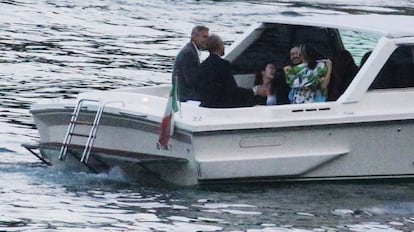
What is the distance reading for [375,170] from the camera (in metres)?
15.3

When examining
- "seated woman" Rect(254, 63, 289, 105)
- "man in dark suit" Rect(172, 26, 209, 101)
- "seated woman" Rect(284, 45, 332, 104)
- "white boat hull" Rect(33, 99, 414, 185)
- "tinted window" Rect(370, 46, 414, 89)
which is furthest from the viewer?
"seated woman" Rect(254, 63, 289, 105)

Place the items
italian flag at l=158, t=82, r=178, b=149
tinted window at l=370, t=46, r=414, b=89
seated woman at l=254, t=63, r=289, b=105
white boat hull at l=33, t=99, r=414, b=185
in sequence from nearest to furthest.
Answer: italian flag at l=158, t=82, r=178, b=149 < white boat hull at l=33, t=99, r=414, b=185 < tinted window at l=370, t=46, r=414, b=89 < seated woman at l=254, t=63, r=289, b=105

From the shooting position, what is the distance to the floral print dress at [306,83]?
51.0 ft

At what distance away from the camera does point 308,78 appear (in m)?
15.6

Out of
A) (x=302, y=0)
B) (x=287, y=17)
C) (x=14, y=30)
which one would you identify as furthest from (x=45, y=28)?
(x=287, y=17)

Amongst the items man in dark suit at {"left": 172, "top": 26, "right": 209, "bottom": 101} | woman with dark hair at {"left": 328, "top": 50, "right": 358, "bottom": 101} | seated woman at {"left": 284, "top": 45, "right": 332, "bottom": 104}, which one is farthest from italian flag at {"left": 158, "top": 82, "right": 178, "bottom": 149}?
woman with dark hair at {"left": 328, "top": 50, "right": 358, "bottom": 101}

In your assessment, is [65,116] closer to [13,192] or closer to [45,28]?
[13,192]

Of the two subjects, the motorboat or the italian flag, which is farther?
the motorboat

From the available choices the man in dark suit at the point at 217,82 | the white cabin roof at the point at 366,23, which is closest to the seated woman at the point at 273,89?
the man in dark suit at the point at 217,82

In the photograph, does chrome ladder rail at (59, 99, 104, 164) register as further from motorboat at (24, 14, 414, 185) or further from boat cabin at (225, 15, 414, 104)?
boat cabin at (225, 15, 414, 104)

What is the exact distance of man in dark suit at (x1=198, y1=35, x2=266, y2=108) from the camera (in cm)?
1539

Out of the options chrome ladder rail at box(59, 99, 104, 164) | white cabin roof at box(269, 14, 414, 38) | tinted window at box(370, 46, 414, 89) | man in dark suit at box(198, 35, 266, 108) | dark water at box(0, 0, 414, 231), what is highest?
white cabin roof at box(269, 14, 414, 38)

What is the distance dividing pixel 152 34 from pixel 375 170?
812 inches

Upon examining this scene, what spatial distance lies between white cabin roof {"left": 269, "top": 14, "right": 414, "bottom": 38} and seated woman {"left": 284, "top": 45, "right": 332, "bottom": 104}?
0.46m
